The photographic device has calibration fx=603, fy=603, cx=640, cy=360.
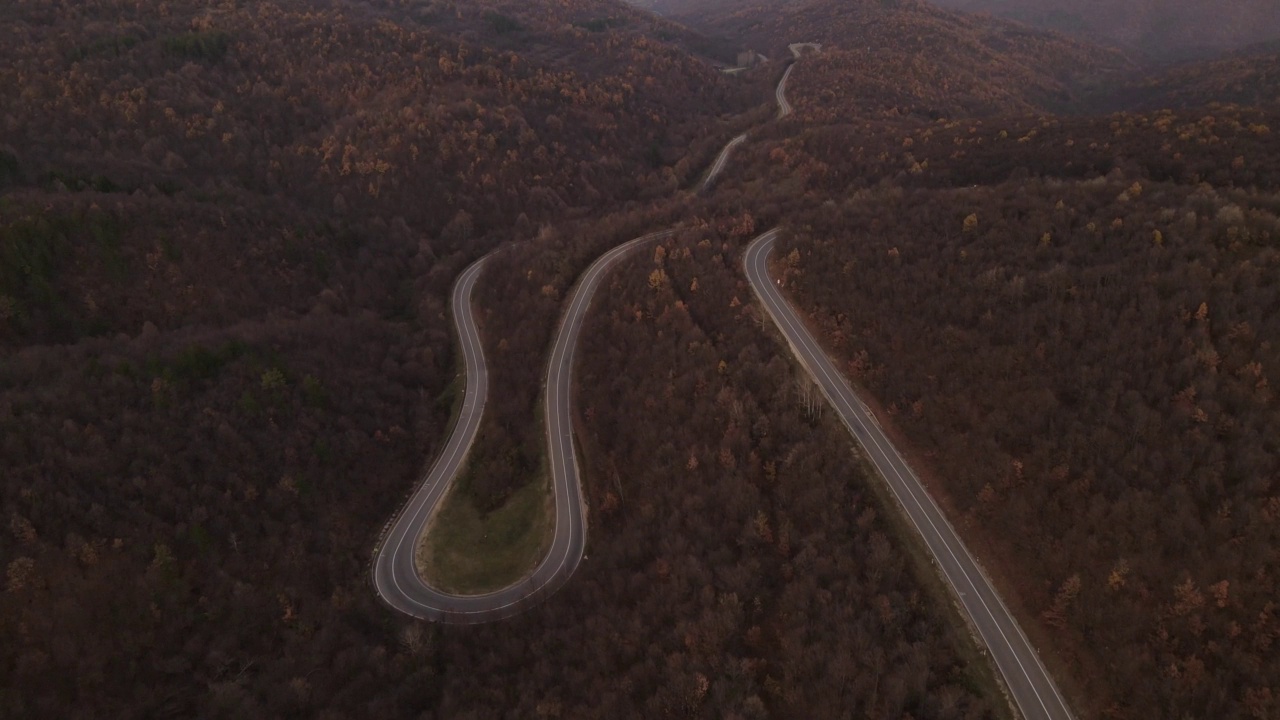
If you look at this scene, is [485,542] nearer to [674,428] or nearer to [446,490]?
[446,490]

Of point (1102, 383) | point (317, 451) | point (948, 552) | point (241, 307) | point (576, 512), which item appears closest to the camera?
point (948, 552)

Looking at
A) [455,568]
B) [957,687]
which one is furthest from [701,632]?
[455,568]

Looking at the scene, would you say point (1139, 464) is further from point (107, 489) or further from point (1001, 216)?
point (107, 489)

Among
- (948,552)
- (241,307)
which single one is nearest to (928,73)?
(948,552)

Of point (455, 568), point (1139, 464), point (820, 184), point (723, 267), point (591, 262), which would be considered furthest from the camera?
point (820, 184)

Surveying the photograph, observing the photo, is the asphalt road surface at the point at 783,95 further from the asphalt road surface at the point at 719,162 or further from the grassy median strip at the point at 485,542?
the grassy median strip at the point at 485,542

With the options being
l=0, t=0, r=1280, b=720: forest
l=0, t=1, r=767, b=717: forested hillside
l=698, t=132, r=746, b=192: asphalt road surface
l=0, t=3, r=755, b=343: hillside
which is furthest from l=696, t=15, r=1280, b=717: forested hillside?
l=0, t=3, r=755, b=343: hillside
